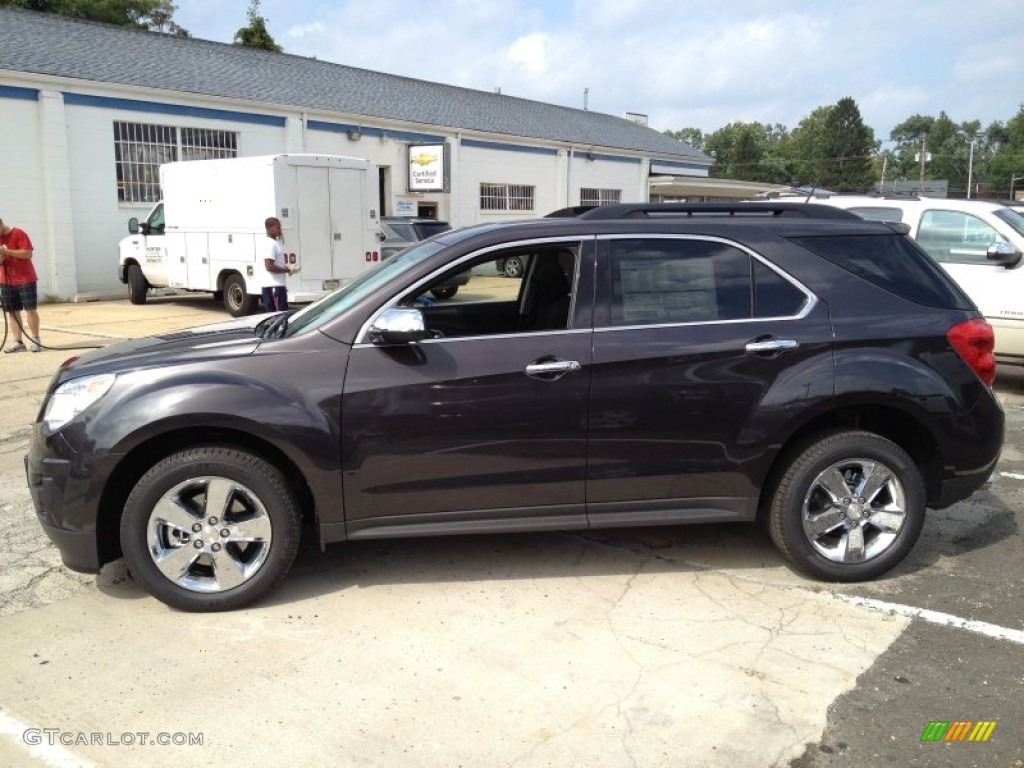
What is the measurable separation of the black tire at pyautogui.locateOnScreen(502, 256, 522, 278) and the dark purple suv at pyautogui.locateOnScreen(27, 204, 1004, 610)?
0.12m

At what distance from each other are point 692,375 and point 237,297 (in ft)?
40.7

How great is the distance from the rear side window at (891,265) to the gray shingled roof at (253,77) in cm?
1706

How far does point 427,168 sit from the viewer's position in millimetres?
23922

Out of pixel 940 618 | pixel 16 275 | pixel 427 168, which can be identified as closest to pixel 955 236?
pixel 940 618

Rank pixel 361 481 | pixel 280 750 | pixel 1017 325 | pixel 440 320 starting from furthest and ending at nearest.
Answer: pixel 1017 325 → pixel 440 320 → pixel 361 481 → pixel 280 750

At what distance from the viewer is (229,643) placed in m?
3.66

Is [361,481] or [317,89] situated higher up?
[317,89]

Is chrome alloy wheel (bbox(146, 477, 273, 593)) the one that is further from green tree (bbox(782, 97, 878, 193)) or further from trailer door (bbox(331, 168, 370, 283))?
green tree (bbox(782, 97, 878, 193))

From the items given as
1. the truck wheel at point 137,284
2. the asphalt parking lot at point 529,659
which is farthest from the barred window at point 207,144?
the asphalt parking lot at point 529,659

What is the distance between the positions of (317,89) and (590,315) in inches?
859

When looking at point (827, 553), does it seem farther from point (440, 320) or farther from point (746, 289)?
point (440, 320)

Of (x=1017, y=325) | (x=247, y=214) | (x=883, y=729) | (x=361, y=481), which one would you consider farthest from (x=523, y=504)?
(x=247, y=214)

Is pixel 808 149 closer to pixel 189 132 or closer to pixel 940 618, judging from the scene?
pixel 189 132

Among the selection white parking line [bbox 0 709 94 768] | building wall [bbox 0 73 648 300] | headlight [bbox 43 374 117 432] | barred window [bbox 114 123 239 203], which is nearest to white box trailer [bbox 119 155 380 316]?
building wall [bbox 0 73 648 300]
